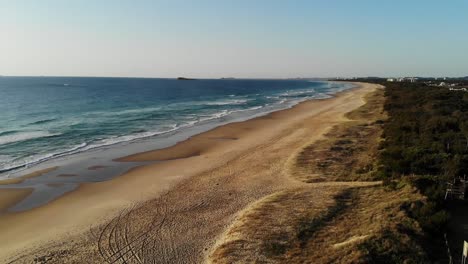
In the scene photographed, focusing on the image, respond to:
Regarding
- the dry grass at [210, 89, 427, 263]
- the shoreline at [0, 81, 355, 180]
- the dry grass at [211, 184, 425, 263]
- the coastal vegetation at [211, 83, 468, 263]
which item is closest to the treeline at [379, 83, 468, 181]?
the coastal vegetation at [211, 83, 468, 263]

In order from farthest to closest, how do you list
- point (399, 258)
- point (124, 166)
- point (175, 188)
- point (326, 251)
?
point (124, 166) → point (175, 188) → point (326, 251) → point (399, 258)

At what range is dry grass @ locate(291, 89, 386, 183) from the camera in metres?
17.2

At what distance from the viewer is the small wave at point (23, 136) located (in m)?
28.4

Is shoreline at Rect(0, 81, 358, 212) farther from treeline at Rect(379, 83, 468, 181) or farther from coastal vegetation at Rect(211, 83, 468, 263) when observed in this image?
treeline at Rect(379, 83, 468, 181)

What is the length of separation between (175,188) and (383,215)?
9080mm

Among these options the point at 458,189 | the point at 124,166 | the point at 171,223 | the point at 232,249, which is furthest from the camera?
the point at 124,166

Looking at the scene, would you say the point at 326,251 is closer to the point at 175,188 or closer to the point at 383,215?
the point at 383,215

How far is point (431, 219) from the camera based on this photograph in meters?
10.9

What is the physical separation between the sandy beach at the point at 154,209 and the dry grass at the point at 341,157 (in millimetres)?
910

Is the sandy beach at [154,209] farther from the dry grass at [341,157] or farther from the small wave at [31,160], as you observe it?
the small wave at [31,160]

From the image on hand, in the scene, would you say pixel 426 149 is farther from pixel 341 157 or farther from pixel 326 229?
pixel 326 229

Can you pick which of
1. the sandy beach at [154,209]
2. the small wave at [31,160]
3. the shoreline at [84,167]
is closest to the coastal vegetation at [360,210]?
the sandy beach at [154,209]

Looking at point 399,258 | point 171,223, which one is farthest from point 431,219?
point 171,223

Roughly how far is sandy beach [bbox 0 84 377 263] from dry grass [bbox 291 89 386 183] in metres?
0.91
